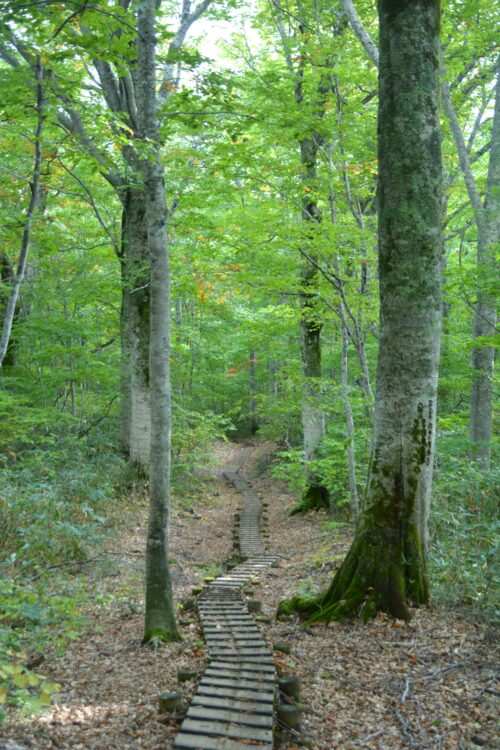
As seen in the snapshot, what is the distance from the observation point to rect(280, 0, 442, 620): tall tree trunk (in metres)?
4.58

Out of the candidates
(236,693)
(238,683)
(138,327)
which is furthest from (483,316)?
(236,693)

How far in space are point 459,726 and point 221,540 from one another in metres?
7.74

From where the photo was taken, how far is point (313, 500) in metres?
11.9

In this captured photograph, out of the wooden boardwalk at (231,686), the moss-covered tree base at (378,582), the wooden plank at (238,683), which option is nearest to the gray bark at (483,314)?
the moss-covered tree base at (378,582)

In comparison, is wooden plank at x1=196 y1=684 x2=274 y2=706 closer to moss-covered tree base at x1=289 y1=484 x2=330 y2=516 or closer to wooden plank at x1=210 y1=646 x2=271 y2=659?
wooden plank at x1=210 y1=646 x2=271 y2=659

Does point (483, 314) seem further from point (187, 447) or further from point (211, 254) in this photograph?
point (187, 447)

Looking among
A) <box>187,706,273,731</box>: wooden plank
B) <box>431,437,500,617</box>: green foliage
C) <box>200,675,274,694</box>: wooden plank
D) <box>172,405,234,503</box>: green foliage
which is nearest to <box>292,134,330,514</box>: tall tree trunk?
<box>172,405,234,503</box>: green foliage

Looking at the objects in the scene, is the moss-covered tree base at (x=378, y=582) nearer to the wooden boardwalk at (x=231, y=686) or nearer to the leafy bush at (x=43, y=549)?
the wooden boardwalk at (x=231, y=686)

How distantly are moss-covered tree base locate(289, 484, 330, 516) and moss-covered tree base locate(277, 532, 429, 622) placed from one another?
713 centimetres

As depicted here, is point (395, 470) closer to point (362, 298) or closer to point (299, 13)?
point (362, 298)

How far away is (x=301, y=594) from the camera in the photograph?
5.98 metres

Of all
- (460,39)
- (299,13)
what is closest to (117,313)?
(299,13)

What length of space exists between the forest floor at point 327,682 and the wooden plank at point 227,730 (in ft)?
0.57

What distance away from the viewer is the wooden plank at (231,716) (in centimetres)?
317
